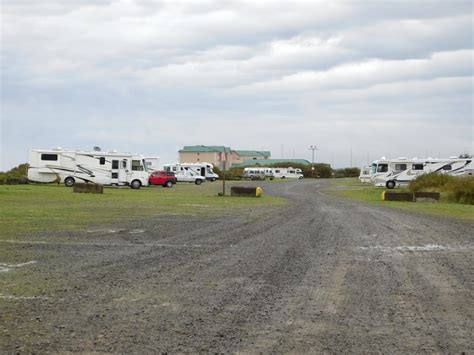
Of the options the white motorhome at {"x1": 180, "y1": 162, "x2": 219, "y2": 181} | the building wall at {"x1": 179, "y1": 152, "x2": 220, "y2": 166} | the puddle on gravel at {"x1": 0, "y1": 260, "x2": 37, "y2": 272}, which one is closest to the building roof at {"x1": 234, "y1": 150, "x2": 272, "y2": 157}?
the building wall at {"x1": 179, "y1": 152, "x2": 220, "y2": 166}

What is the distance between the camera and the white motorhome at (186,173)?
63381mm

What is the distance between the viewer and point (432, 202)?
1305 inches

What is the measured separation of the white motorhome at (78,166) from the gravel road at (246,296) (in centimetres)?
3241

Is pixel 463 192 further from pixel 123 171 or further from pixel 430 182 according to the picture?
pixel 123 171

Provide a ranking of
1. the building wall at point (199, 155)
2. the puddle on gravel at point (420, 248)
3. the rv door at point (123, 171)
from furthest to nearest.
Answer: the building wall at point (199, 155)
the rv door at point (123, 171)
the puddle on gravel at point (420, 248)

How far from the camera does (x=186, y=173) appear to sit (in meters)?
64.8

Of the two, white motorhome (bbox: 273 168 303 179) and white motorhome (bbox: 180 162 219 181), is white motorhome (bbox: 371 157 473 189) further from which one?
white motorhome (bbox: 273 168 303 179)

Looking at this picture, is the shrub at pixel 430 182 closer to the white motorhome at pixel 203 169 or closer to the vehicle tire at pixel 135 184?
the vehicle tire at pixel 135 184

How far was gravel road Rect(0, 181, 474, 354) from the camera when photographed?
559 centimetres

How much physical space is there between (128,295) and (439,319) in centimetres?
361

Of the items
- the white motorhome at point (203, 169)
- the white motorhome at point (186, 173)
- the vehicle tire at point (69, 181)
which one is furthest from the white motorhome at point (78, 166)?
the white motorhome at point (203, 169)

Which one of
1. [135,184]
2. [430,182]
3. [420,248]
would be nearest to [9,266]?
[420,248]

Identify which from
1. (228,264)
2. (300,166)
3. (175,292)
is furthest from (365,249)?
(300,166)

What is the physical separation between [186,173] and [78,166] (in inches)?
802
